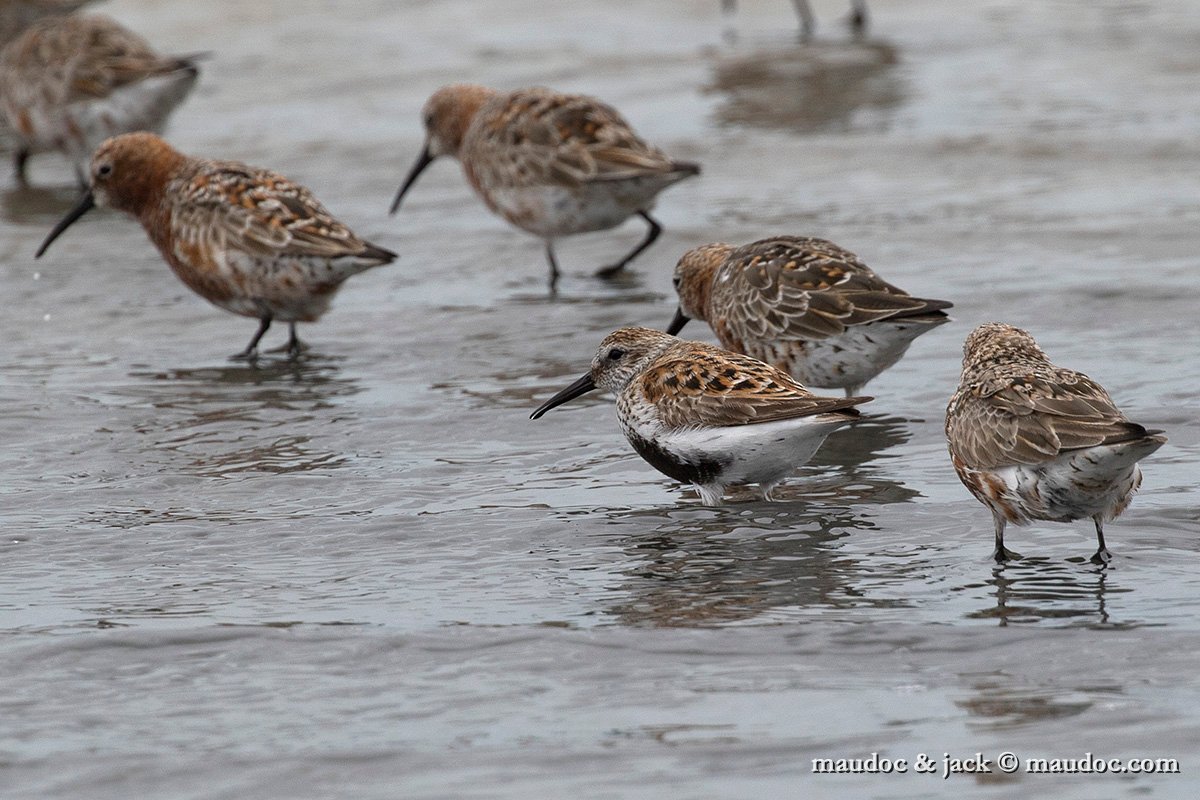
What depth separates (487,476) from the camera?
879 centimetres

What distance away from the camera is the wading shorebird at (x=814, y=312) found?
9.28 m

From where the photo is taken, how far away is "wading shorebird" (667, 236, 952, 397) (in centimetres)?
928

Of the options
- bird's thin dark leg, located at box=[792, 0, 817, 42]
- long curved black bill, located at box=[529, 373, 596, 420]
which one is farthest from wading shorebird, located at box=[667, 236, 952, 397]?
bird's thin dark leg, located at box=[792, 0, 817, 42]

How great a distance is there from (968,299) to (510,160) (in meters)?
3.66

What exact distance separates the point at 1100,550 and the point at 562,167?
22.2ft

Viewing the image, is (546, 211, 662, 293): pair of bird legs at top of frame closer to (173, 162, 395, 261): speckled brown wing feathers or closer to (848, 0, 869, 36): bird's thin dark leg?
(173, 162, 395, 261): speckled brown wing feathers

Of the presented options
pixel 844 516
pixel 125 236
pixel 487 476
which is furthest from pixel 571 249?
pixel 844 516

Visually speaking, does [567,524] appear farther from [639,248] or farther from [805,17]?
[805,17]

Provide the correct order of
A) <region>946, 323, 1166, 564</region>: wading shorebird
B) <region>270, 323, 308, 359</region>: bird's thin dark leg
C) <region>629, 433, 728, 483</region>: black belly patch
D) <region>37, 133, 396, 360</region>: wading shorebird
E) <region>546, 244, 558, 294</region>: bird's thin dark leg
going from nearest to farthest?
<region>946, 323, 1166, 564</region>: wading shorebird, <region>629, 433, 728, 483</region>: black belly patch, <region>37, 133, 396, 360</region>: wading shorebird, <region>270, 323, 308, 359</region>: bird's thin dark leg, <region>546, 244, 558, 294</region>: bird's thin dark leg

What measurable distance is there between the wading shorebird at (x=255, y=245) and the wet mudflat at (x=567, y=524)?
1.39ft

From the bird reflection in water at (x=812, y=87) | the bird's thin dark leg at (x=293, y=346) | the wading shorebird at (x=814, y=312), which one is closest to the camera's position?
the wading shorebird at (x=814, y=312)

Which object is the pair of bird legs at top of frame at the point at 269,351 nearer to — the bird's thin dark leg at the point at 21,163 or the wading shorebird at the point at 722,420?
the wading shorebird at the point at 722,420

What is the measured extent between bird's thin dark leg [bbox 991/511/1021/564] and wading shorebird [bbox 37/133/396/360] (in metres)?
4.83

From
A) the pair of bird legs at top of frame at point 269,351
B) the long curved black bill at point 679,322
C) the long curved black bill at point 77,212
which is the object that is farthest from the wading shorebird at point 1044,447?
the long curved black bill at point 77,212
